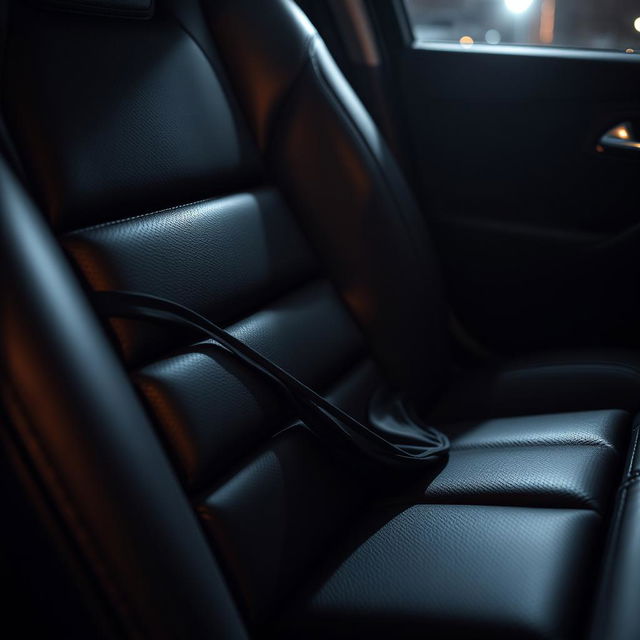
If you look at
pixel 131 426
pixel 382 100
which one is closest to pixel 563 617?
pixel 131 426

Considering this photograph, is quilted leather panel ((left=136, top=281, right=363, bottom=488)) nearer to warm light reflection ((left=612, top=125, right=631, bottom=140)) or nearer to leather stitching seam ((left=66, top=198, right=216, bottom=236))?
leather stitching seam ((left=66, top=198, right=216, bottom=236))

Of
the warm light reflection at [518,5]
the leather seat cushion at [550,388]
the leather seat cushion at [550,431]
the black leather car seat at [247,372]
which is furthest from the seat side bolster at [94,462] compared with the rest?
the warm light reflection at [518,5]

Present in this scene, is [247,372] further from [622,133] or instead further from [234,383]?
[622,133]

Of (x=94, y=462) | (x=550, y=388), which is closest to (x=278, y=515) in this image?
(x=94, y=462)

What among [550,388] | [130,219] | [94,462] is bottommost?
[550,388]

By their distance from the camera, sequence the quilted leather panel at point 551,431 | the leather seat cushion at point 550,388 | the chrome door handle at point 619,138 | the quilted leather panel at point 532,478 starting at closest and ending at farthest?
1. the quilted leather panel at point 532,478
2. the quilted leather panel at point 551,431
3. the leather seat cushion at point 550,388
4. the chrome door handle at point 619,138

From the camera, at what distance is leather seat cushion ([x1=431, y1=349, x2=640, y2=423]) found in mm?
1169

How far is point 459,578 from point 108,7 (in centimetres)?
71

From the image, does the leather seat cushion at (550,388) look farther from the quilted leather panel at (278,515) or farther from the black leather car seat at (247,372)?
the quilted leather panel at (278,515)

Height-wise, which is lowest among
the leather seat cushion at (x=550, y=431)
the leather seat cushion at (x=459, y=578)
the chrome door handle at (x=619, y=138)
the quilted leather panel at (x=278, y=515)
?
the leather seat cushion at (x=550, y=431)

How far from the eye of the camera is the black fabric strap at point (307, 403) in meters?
0.79

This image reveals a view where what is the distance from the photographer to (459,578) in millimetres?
764

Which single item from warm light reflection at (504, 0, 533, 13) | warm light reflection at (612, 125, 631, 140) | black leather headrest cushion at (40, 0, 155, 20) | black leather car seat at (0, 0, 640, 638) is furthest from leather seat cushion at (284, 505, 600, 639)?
warm light reflection at (504, 0, 533, 13)

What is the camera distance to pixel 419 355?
121cm
